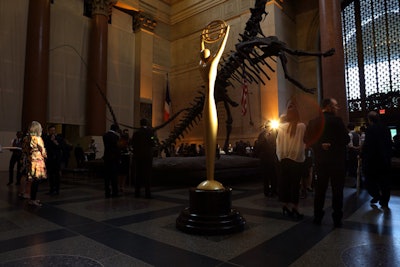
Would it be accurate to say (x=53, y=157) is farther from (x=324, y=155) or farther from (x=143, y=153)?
(x=324, y=155)

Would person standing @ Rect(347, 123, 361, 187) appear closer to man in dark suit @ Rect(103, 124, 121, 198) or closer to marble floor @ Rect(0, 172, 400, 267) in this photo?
marble floor @ Rect(0, 172, 400, 267)

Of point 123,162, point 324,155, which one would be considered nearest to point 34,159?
point 123,162

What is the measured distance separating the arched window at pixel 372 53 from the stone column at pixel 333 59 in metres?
6.81

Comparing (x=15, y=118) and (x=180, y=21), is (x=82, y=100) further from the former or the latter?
(x=180, y=21)

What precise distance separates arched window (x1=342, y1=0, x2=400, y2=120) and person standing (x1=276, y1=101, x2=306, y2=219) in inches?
530

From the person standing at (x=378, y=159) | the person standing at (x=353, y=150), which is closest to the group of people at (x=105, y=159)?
the person standing at (x=378, y=159)

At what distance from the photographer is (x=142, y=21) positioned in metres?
17.1

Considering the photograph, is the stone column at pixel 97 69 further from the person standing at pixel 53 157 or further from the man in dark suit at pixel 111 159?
the man in dark suit at pixel 111 159

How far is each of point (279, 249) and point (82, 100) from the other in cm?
1438

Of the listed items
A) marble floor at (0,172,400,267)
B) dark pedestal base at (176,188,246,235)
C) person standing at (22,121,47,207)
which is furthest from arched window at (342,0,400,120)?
person standing at (22,121,47,207)

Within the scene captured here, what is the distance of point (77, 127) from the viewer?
48.0 ft

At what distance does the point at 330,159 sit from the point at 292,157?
49 centimetres

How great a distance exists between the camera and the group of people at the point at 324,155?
3275mm

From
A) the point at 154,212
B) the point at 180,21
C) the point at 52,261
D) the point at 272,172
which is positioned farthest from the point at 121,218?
the point at 180,21
